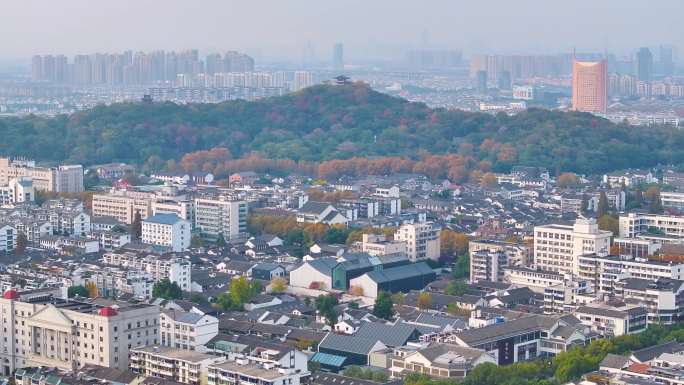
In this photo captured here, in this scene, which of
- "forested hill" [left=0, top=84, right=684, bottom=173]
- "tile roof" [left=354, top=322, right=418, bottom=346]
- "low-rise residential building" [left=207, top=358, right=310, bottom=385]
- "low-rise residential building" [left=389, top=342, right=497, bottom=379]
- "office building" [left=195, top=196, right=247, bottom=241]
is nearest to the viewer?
"low-rise residential building" [left=207, top=358, right=310, bottom=385]

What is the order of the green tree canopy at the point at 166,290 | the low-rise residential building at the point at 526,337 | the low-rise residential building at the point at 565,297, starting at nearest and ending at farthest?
the low-rise residential building at the point at 526,337 < the low-rise residential building at the point at 565,297 < the green tree canopy at the point at 166,290

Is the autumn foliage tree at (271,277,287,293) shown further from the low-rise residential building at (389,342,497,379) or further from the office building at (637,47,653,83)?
the office building at (637,47,653,83)

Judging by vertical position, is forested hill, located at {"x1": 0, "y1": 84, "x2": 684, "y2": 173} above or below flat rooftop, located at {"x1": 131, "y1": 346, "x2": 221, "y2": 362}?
above

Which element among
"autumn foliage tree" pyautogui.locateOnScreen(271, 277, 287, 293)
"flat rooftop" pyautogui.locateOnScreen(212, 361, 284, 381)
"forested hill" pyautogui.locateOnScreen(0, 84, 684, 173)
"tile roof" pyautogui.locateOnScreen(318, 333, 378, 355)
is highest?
"forested hill" pyautogui.locateOnScreen(0, 84, 684, 173)

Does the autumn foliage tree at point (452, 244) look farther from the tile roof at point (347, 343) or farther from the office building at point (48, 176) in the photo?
the office building at point (48, 176)

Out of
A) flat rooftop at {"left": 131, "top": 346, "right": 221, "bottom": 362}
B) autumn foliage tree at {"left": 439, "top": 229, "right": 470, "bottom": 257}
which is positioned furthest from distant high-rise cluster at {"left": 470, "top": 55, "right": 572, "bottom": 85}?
flat rooftop at {"left": 131, "top": 346, "right": 221, "bottom": 362}

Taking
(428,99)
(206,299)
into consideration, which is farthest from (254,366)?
(428,99)

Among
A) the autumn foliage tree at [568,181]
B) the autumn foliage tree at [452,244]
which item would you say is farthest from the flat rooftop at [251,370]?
the autumn foliage tree at [568,181]
